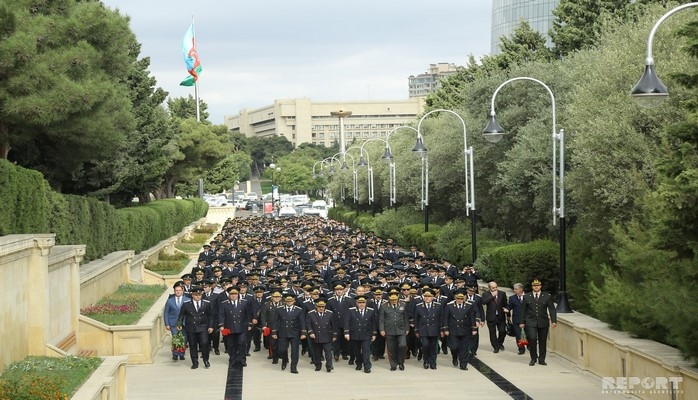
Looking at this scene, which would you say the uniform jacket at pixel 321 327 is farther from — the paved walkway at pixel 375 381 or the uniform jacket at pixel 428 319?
the uniform jacket at pixel 428 319

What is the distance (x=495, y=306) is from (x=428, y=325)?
238 cm

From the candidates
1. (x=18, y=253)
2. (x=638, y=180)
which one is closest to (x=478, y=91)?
(x=638, y=180)

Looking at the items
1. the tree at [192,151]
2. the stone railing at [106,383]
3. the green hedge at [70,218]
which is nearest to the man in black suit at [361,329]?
the stone railing at [106,383]

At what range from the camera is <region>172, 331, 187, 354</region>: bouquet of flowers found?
69.9ft

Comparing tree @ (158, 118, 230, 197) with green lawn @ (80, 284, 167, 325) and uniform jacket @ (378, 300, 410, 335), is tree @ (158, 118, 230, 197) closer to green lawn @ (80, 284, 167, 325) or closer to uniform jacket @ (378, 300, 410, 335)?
green lawn @ (80, 284, 167, 325)

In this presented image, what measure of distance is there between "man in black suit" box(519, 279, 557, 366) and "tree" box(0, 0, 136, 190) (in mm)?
10667

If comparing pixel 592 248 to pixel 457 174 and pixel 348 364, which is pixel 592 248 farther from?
pixel 457 174

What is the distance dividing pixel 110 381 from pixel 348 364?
22.5 feet

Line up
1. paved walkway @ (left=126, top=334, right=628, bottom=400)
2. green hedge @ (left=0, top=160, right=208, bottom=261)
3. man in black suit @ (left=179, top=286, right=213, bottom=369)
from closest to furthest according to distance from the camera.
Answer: paved walkway @ (left=126, top=334, right=628, bottom=400) → man in black suit @ (left=179, top=286, right=213, bottom=369) → green hedge @ (left=0, top=160, right=208, bottom=261)

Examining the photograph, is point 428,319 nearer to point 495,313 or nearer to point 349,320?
point 349,320

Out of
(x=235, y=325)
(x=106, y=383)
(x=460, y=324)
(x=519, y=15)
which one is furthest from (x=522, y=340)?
(x=519, y=15)

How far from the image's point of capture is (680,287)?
1672 cm

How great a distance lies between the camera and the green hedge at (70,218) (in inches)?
907

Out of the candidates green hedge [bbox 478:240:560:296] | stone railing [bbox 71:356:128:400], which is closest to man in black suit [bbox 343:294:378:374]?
stone railing [bbox 71:356:128:400]
